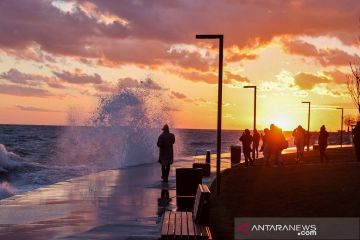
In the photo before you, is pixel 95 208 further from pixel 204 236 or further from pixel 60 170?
pixel 60 170

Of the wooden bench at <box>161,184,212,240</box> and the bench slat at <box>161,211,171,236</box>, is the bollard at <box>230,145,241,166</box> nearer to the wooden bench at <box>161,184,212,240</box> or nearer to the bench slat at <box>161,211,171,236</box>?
the wooden bench at <box>161,184,212,240</box>

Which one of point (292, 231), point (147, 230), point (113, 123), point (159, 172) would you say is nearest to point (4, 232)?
point (147, 230)

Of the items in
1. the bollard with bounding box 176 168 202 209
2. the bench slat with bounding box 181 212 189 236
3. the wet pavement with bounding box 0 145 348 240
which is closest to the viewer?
the bench slat with bounding box 181 212 189 236

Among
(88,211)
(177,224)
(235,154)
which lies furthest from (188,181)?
(235,154)

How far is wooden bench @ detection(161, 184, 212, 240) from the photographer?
27.7 ft

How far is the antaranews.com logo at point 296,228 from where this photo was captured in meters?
9.77

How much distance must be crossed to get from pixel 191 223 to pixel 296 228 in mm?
2031

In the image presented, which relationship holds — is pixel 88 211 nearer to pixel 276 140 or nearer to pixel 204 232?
pixel 204 232

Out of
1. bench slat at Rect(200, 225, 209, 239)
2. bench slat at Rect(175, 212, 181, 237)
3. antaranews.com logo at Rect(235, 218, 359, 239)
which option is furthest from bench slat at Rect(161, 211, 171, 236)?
antaranews.com logo at Rect(235, 218, 359, 239)

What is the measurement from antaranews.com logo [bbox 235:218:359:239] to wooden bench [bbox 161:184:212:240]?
819 mm

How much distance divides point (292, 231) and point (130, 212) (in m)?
4.34

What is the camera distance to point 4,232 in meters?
11.0

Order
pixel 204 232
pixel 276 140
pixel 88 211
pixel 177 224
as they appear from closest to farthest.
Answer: pixel 204 232
pixel 177 224
pixel 88 211
pixel 276 140

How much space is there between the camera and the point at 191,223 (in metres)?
9.45
